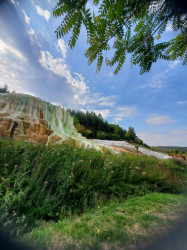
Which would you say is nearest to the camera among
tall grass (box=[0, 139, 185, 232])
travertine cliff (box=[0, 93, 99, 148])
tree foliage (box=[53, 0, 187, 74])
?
tree foliage (box=[53, 0, 187, 74])

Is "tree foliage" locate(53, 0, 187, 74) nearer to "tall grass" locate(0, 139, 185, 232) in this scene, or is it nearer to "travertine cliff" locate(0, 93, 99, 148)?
"tall grass" locate(0, 139, 185, 232)

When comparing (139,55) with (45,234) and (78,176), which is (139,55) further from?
(78,176)

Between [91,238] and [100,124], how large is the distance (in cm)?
4006

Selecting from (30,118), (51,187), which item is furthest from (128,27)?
(30,118)

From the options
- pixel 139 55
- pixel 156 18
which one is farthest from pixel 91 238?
pixel 156 18

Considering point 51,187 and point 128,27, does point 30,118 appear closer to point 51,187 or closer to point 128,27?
point 51,187

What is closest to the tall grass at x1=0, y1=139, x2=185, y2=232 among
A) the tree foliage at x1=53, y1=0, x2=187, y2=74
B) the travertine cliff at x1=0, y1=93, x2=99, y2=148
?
the tree foliage at x1=53, y1=0, x2=187, y2=74

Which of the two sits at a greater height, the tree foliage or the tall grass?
the tree foliage

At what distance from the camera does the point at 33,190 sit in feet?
7.13

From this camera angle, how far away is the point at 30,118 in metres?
8.92

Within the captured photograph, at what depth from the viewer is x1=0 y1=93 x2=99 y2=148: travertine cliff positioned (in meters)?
7.76

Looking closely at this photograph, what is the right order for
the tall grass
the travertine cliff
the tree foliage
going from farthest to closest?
the travertine cliff, the tall grass, the tree foliage

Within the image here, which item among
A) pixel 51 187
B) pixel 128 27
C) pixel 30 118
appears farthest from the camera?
pixel 30 118

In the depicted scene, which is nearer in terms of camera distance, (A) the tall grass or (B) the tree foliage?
(B) the tree foliage
